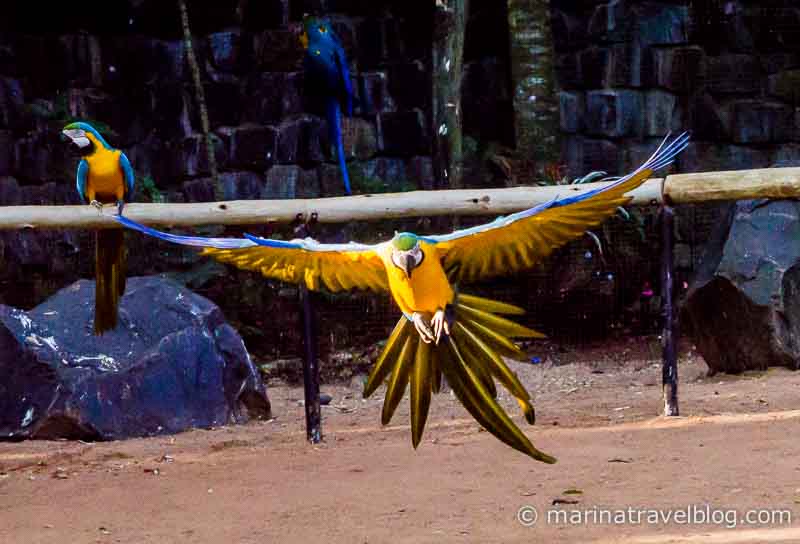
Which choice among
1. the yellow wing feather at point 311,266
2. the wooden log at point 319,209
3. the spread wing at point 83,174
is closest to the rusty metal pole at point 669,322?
the wooden log at point 319,209

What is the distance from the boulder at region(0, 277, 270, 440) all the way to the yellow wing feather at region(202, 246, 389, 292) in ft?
7.39

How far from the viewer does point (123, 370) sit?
434cm

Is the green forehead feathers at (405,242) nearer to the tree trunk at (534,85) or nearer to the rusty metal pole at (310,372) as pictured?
the rusty metal pole at (310,372)

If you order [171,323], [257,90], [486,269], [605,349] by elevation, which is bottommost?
[605,349]

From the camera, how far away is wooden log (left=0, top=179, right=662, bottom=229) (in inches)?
145

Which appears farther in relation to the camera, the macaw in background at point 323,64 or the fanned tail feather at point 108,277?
the macaw in background at point 323,64

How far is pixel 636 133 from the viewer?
699 cm

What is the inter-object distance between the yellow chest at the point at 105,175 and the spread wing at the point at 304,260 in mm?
1446

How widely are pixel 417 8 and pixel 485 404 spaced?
5453 millimetres

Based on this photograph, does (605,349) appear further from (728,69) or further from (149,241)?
(149,241)

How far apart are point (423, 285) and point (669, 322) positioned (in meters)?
2.26

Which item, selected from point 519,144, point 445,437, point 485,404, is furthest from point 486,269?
point 519,144

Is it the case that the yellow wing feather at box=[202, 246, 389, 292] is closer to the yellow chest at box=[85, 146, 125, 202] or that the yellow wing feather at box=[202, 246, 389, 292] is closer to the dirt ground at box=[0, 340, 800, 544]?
the dirt ground at box=[0, 340, 800, 544]

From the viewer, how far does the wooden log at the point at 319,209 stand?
12.1 ft
